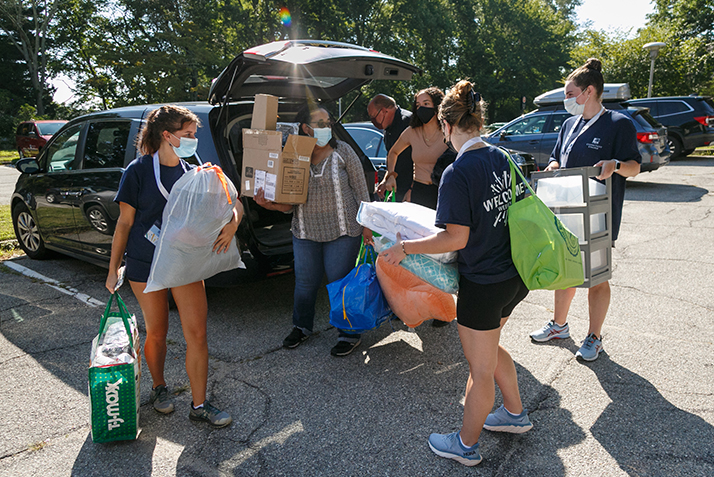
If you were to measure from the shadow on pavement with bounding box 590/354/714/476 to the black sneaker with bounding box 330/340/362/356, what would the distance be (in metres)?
1.63

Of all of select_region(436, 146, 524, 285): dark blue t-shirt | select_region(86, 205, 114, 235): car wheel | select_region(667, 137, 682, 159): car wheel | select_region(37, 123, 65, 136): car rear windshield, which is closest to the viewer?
select_region(436, 146, 524, 285): dark blue t-shirt

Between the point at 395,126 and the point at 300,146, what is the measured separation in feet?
4.85

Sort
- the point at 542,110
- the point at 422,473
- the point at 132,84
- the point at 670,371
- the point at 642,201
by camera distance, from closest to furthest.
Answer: the point at 422,473 → the point at 670,371 → the point at 642,201 → the point at 542,110 → the point at 132,84

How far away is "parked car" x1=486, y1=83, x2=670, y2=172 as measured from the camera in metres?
9.77

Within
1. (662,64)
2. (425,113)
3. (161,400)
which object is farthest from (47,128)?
(662,64)

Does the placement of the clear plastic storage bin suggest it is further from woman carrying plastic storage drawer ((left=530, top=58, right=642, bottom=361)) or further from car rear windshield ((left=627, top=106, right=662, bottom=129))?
car rear windshield ((left=627, top=106, right=662, bottom=129))

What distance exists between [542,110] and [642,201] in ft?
11.7

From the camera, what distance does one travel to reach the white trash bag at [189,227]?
2.41 m

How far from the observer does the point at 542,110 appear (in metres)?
11.5

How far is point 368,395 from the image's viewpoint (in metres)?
3.00

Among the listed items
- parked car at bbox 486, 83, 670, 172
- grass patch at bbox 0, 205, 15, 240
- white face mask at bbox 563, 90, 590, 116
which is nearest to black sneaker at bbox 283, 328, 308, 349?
white face mask at bbox 563, 90, 590, 116

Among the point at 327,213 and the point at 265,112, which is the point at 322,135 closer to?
the point at 265,112

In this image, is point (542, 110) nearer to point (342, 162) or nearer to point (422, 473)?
point (342, 162)

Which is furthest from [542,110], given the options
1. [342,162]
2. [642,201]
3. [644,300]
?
[342,162]
